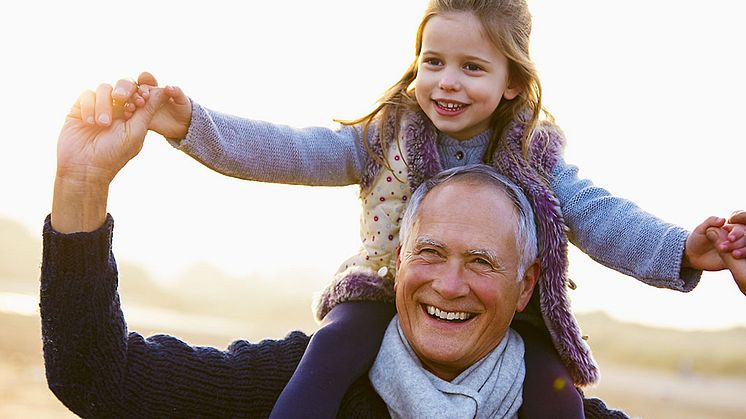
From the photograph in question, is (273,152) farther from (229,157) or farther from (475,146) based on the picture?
(475,146)

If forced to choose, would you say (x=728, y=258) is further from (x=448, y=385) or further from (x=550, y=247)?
(x=448, y=385)

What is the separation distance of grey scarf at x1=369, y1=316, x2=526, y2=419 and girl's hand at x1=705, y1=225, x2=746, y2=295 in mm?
795

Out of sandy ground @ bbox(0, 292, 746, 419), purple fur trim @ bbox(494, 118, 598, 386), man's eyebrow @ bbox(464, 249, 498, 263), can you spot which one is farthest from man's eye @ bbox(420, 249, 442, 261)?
sandy ground @ bbox(0, 292, 746, 419)

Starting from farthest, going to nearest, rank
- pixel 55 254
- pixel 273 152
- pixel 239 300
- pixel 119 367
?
pixel 239 300 < pixel 273 152 < pixel 119 367 < pixel 55 254

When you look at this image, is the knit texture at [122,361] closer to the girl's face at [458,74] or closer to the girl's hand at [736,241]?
A: the girl's face at [458,74]

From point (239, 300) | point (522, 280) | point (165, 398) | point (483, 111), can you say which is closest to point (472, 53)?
point (483, 111)

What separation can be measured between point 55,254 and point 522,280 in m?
1.53

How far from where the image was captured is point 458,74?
3.72 meters

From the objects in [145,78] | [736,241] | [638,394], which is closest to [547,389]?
[736,241]

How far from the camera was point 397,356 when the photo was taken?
3621mm

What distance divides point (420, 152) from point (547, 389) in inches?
36.1

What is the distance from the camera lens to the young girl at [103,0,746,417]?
3.44 meters

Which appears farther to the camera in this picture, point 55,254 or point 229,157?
point 229,157

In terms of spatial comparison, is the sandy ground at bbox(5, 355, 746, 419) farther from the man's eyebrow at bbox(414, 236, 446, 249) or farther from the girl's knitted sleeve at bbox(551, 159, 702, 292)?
the girl's knitted sleeve at bbox(551, 159, 702, 292)
